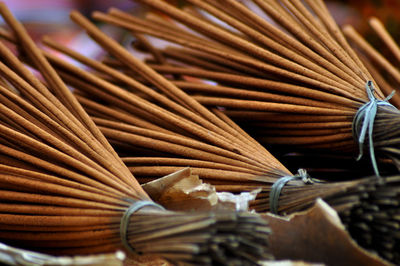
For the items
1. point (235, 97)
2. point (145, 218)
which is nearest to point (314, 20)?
point (235, 97)

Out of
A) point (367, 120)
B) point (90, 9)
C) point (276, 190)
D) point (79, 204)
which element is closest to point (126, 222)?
point (79, 204)

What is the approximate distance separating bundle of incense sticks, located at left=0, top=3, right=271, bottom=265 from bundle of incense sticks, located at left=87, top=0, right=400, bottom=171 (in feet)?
0.68

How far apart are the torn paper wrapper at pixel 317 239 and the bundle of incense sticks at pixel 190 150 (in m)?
0.01

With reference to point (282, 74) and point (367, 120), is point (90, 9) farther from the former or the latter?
point (367, 120)

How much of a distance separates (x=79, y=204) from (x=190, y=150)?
0.17m

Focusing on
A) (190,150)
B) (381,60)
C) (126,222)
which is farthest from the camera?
(381,60)

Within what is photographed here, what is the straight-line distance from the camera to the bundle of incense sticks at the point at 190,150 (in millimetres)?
479

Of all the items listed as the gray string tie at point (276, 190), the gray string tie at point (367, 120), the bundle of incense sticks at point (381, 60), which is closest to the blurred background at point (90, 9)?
the bundle of incense sticks at point (381, 60)

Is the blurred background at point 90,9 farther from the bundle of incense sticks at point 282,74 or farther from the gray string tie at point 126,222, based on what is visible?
the gray string tie at point 126,222

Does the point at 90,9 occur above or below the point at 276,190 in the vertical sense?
above

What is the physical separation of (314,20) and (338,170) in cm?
24

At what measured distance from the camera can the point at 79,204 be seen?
0.52 m

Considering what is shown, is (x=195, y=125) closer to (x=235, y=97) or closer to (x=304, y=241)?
(x=235, y=97)

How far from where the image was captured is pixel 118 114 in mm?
714
